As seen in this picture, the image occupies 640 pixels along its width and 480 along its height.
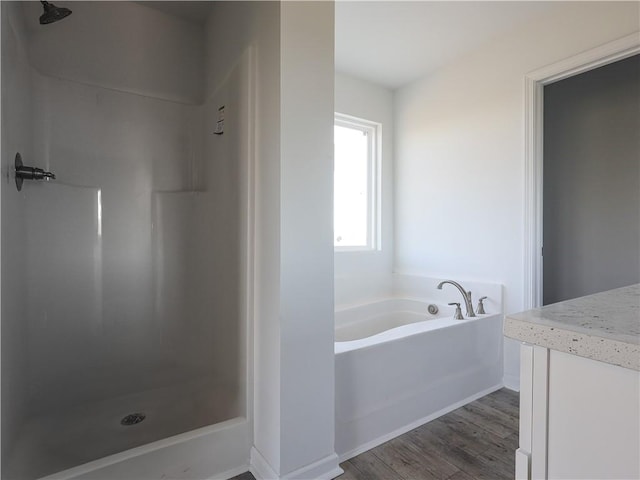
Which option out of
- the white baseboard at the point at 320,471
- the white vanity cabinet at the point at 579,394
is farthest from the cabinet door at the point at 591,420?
the white baseboard at the point at 320,471

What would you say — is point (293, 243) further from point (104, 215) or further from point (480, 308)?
point (480, 308)

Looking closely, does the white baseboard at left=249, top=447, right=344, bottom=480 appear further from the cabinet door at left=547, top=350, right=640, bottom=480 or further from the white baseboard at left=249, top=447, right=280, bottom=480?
the cabinet door at left=547, top=350, right=640, bottom=480

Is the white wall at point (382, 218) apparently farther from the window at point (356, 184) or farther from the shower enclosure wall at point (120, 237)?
the shower enclosure wall at point (120, 237)

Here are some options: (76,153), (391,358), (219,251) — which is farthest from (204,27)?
(391,358)

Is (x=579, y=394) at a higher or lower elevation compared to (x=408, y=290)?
higher

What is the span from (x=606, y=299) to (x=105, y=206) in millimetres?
2320

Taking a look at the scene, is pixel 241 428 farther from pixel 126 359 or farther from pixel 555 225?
pixel 555 225

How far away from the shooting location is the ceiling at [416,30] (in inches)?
81.4

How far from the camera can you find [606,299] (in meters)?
0.74

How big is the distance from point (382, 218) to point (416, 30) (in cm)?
151

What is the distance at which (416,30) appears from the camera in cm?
230

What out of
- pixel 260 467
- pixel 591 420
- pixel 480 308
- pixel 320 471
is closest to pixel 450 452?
pixel 320 471

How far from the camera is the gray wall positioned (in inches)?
107

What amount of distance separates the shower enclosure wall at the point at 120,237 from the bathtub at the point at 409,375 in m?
0.53
